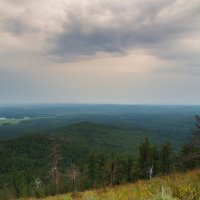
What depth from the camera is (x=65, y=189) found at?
279 ft

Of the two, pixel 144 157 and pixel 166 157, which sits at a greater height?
pixel 144 157

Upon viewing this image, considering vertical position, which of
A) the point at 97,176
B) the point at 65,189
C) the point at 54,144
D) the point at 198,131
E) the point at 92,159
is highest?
the point at 198,131

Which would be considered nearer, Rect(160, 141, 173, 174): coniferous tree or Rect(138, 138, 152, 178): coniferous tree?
Rect(138, 138, 152, 178): coniferous tree

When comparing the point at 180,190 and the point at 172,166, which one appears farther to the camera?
the point at 172,166

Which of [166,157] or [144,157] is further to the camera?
[166,157]

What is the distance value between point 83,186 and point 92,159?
19.3m

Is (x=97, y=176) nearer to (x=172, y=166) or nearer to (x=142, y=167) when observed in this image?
(x=142, y=167)

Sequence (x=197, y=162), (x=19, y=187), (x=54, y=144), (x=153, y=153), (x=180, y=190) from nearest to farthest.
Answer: (x=180, y=190)
(x=54, y=144)
(x=197, y=162)
(x=153, y=153)
(x=19, y=187)

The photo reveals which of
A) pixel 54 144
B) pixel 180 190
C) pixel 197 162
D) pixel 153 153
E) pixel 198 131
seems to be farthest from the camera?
pixel 153 153

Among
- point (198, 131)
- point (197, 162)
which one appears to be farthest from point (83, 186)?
point (198, 131)

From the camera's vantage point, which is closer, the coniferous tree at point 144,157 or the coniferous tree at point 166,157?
the coniferous tree at point 144,157

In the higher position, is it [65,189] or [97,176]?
[97,176]

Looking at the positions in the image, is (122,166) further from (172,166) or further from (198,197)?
(198,197)

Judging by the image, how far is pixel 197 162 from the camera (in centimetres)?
6362
